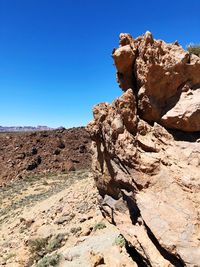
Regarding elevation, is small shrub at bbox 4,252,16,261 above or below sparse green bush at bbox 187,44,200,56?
below

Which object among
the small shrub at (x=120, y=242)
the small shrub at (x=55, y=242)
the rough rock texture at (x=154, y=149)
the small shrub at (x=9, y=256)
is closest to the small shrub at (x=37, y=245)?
the small shrub at (x=55, y=242)

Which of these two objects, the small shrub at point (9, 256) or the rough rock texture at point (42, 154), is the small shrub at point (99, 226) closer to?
the small shrub at point (9, 256)

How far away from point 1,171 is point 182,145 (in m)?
47.4

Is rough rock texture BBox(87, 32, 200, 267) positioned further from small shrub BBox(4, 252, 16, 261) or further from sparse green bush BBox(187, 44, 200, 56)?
small shrub BBox(4, 252, 16, 261)

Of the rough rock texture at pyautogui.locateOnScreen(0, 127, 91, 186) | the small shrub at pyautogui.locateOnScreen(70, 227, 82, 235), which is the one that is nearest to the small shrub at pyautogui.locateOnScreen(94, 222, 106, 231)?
the small shrub at pyautogui.locateOnScreen(70, 227, 82, 235)

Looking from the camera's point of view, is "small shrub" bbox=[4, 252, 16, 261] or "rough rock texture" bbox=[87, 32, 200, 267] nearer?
"rough rock texture" bbox=[87, 32, 200, 267]

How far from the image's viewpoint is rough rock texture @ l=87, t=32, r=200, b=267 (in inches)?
309

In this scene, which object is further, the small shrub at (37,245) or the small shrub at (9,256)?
the small shrub at (9,256)

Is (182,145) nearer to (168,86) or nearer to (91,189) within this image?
(168,86)

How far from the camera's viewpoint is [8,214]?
2903 cm

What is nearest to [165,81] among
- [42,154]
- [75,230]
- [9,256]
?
[75,230]

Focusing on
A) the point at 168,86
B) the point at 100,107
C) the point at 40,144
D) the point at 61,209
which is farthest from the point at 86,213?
the point at 40,144

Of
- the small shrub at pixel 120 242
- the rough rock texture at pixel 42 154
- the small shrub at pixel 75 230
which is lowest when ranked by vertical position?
the small shrub at pixel 75 230

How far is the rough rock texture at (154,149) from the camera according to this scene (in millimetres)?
7840
